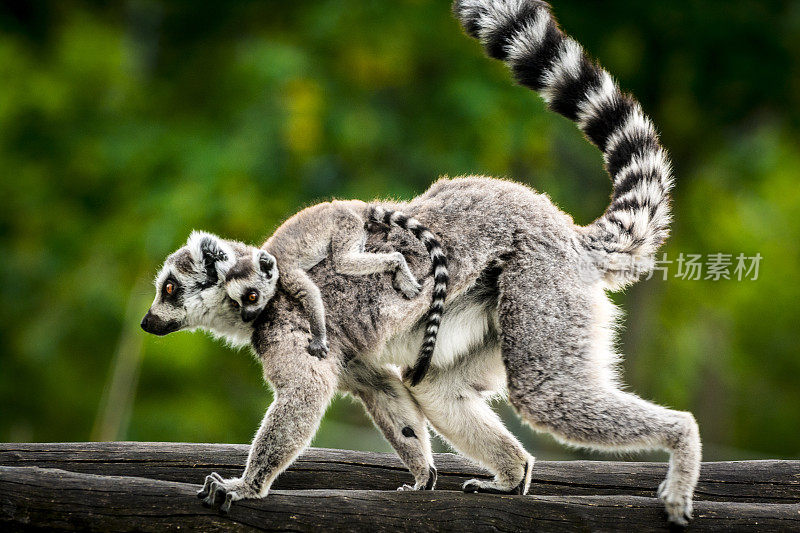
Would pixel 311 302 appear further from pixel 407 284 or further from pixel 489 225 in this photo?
pixel 489 225

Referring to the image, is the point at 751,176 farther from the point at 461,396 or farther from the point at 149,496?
the point at 149,496

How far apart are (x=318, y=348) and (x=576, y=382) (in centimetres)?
161

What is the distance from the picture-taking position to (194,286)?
5.41 meters

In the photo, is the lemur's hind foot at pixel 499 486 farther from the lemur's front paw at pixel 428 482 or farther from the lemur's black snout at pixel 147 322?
the lemur's black snout at pixel 147 322

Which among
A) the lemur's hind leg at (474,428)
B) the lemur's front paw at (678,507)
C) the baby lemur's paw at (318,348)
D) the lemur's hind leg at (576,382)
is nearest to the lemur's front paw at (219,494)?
the baby lemur's paw at (318,348)

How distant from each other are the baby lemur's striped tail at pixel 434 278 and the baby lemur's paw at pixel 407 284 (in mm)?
120

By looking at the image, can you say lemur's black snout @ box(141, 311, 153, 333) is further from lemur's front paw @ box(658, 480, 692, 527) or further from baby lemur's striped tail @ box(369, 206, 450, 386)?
lemur's front paw @ box(658, 480, 692, 527)

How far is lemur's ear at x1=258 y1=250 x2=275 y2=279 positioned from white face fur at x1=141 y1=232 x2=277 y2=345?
7.1 inches

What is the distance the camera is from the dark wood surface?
4457mm

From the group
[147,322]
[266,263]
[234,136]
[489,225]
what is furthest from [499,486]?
[234,136]

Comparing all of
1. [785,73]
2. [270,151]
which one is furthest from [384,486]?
[785,73]

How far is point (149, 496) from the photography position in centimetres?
455

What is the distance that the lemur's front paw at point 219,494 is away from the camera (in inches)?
181

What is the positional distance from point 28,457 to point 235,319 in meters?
1.74
